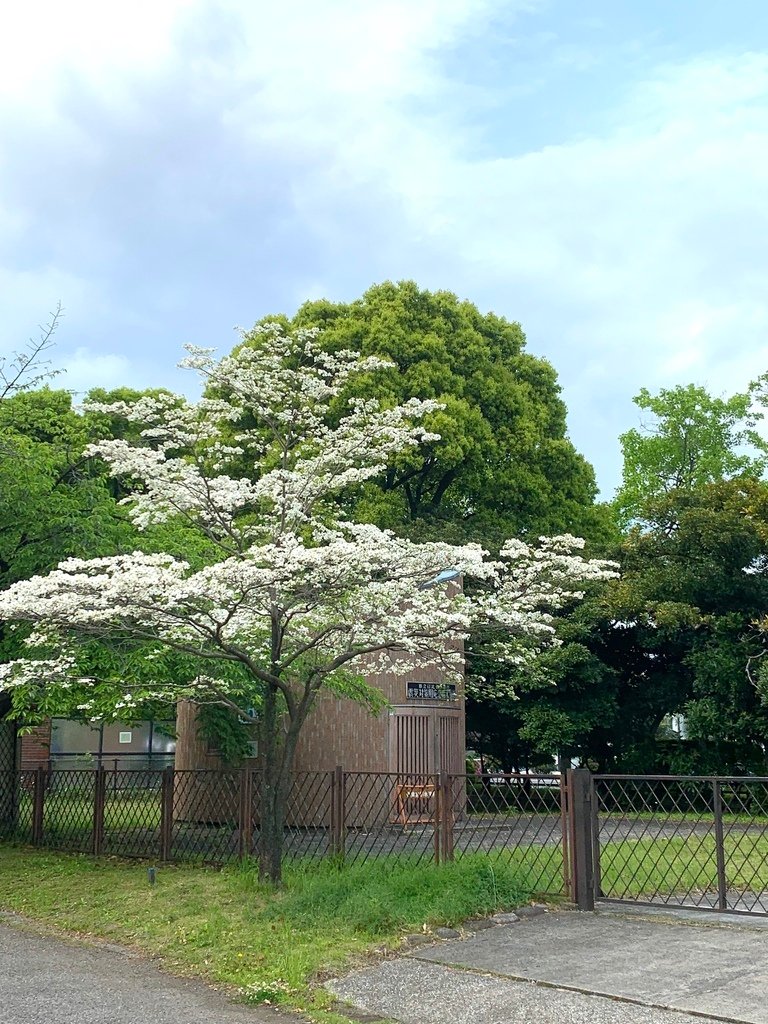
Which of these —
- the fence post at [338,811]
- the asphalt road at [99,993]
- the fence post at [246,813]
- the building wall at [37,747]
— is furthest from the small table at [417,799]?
the building wall at [37,747]

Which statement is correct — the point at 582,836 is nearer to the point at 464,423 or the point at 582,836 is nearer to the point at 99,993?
the point at 99,993

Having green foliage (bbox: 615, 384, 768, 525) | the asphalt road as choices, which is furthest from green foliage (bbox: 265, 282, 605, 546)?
the asphalt road

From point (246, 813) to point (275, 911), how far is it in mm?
2247

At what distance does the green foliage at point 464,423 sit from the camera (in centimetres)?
2561

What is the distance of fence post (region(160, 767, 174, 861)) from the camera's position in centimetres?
1194

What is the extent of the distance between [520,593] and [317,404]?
11.5 feet

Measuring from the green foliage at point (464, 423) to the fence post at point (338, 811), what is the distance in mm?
14359

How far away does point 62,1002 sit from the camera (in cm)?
667

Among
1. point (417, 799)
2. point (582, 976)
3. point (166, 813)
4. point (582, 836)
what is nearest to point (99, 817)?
point (166, 813)

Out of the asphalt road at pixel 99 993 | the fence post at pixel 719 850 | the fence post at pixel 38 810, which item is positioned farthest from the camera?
the fence post at pixel 38 810

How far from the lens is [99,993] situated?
6918 millimetres

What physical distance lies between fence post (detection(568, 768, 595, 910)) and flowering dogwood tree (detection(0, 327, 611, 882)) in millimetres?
A: 1561

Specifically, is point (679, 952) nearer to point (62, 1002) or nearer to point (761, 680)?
point (62, 1002)

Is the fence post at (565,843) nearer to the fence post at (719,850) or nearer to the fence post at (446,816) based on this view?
the fence post at (446,816)
